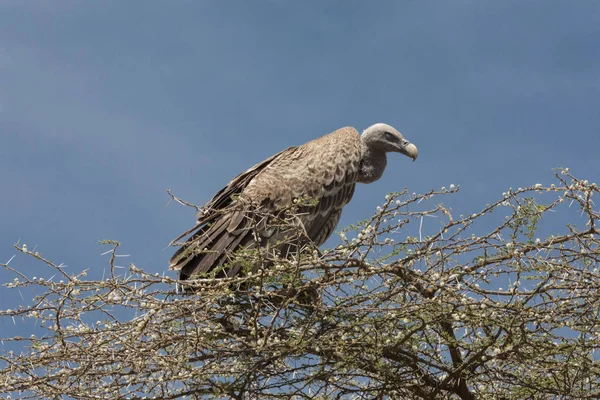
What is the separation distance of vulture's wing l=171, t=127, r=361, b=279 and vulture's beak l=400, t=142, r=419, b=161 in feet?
2.23

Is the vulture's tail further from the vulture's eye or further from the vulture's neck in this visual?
the vulture's eye

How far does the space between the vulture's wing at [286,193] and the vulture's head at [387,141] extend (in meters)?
0.38

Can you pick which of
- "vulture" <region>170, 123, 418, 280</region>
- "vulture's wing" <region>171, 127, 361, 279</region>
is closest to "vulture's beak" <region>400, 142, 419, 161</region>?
"vulture" <region>170, 123, 418, 280</region>

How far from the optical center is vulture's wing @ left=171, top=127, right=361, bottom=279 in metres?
7.70

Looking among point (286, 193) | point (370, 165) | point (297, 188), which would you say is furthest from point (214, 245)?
point (370, 165)

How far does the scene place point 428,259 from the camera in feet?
20.2

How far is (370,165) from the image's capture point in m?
9.84

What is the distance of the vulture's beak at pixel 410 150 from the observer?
989 centimetres

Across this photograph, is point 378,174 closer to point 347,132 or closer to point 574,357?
point 347,132

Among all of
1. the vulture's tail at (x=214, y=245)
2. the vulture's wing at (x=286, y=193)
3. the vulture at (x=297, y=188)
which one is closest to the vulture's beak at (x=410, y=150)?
the vulture at (x=297, y=188)

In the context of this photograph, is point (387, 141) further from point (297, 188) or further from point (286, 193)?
point (286, 193)

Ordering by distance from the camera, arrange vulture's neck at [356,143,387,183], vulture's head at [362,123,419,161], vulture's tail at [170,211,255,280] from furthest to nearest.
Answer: vulture's head at [362,123,419,161] < vulture's neck at [356,143,387,183] < vulture's tail at [170,211,255,280]

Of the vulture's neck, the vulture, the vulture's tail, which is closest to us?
the vulture's tail

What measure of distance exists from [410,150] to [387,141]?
0.95 ft
